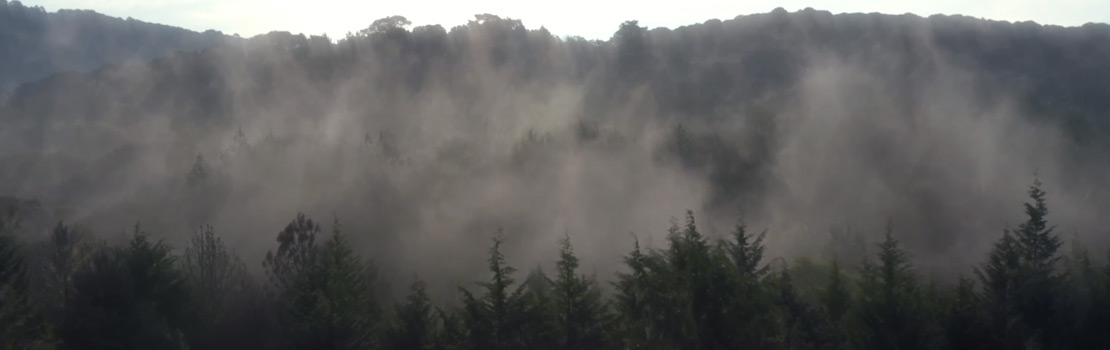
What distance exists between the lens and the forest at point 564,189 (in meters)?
13.7

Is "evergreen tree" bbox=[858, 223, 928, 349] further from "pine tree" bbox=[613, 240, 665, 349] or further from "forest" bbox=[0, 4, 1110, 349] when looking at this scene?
"pine tree" bbox=[613, 240, 665, 349]

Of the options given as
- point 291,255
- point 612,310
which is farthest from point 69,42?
point 612,310

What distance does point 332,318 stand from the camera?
1435cm

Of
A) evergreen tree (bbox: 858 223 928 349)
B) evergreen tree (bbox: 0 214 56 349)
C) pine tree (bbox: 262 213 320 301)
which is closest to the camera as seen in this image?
evergreen tree (bbox: 858 223 928 349)

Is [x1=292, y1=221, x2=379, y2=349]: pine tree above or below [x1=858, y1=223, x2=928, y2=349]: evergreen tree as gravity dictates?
above

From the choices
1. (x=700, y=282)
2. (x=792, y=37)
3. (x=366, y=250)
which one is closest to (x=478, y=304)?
(x=700, y=282)

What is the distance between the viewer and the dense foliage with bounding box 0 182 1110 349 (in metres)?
11.1

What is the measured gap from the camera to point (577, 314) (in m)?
13.4

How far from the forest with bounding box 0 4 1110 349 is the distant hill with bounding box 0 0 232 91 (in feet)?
0.91

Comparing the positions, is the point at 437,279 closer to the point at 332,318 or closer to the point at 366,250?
the point at 366,250

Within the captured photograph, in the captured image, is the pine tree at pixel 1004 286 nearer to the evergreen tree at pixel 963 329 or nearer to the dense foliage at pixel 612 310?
the dense foliage at pixel 612 310

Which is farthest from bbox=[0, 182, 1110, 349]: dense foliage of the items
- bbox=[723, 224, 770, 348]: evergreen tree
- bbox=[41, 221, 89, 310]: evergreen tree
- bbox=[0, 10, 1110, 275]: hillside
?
bbox=[0, 10, 1110, 275]: hillside

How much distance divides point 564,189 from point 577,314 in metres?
23.7

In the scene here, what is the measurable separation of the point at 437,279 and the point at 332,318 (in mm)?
13866
